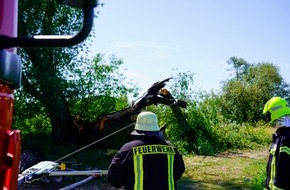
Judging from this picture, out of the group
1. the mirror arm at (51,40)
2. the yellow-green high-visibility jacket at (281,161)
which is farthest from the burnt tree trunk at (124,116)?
the mirror arm at (51,40)

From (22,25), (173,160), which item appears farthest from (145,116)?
(22,25)

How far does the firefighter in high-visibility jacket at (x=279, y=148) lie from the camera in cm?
476

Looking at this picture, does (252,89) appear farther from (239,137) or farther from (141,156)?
(141,156)

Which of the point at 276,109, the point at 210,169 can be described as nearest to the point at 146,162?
the point at 276,109

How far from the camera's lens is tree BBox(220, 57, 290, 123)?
126 ft

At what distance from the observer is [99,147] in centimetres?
1399

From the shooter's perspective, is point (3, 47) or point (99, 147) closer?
point (3, 47)

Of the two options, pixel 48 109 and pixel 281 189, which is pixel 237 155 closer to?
pixel 48 109

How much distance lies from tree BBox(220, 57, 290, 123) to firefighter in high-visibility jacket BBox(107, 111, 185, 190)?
1189 inches

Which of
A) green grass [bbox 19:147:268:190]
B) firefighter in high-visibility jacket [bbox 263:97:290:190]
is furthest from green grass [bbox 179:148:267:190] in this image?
firefighter in high-visibility jacket [bbox 263:97:290:190]

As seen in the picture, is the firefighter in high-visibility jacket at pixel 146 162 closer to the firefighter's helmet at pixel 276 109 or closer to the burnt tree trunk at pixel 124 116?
the firefighter's helmet at pixel 276 109

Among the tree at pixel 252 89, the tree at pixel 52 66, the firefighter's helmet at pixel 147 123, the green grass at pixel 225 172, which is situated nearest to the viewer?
the firefighter's helmet at pixel 147 123

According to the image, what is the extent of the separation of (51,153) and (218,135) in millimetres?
5537

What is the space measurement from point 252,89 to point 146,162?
38790 millimetres
